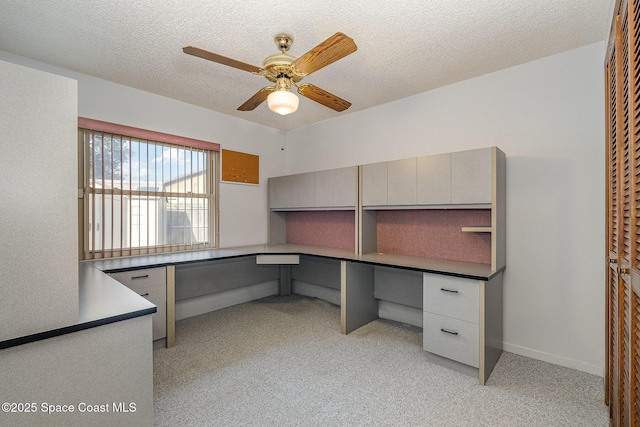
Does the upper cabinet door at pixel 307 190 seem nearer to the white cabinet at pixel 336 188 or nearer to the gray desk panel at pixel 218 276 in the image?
the white cabinet at pixel 336 188

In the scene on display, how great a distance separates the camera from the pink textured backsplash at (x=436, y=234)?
9.20ft

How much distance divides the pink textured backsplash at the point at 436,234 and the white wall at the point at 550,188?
24 cm

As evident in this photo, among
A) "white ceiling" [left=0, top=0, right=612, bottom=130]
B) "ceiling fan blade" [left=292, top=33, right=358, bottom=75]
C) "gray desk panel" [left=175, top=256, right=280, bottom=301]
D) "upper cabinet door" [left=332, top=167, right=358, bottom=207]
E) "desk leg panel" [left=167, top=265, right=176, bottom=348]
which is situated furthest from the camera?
"gray desk panel" [left=175, top=256, right=280, bottom=301]

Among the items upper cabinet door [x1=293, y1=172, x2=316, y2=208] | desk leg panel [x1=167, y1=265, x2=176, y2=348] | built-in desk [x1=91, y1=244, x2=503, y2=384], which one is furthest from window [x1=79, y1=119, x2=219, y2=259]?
upper cabinet door [x1=293, y1=172, x2=316, y2=208]

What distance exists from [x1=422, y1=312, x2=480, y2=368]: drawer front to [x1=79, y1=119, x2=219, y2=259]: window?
285cm

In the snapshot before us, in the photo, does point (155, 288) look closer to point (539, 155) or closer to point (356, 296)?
point (356, 296)

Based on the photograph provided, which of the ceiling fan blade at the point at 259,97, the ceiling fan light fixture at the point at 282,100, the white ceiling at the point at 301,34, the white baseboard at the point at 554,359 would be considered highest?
the white ceiling at the point at 301,34

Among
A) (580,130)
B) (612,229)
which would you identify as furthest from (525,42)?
(612,229)

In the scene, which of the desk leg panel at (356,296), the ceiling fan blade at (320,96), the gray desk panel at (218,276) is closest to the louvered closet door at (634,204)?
the ceiling fan blade at (320,96)

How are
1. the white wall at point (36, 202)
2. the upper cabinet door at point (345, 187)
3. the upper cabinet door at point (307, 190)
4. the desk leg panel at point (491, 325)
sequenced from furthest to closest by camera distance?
the upper cabinet door at point (307, 190) < the upper cabinet door at point (345, 187) < the desk leg panel at point (491, 325) < the white wall at point (36, 202)

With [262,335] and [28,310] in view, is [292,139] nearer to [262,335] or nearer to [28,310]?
[262,335]

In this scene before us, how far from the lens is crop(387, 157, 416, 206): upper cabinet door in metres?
2.86

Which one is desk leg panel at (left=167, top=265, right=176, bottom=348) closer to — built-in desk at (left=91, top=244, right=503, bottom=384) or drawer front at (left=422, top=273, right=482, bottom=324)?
built-in desk at (left=91, top=244, right=503, bottom=384)

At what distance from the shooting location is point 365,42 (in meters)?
2.25
